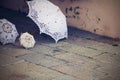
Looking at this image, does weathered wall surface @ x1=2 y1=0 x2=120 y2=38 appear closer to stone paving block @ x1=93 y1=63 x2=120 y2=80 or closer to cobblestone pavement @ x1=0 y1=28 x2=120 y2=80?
cobblestone pavement @ x1=0 y1=28 x2=120 y2=80

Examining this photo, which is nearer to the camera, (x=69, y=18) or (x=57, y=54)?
(x=57, y=54)

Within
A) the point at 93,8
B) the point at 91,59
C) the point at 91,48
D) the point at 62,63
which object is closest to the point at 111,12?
the point at 93,8

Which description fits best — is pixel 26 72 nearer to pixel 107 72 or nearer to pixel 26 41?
pixel 26 41

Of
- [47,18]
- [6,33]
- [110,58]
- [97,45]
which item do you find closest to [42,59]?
[6,33]

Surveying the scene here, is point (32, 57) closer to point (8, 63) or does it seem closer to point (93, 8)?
point (8, 63)

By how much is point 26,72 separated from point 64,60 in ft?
3.31

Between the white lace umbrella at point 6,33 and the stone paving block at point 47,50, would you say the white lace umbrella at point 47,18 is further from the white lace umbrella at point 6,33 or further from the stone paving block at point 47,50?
the white lace umbrella at point 6,33

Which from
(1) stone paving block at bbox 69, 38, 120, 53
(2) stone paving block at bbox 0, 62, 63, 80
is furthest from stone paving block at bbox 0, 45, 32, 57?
(1) stone paving block at bbox 69, 38, 120, 53

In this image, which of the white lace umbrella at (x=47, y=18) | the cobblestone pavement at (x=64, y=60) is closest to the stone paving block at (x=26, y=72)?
the cobblestone pavement at (x=64, y=60)

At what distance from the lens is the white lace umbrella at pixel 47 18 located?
655cm

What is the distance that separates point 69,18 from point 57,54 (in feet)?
8.02

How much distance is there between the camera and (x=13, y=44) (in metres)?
6.57

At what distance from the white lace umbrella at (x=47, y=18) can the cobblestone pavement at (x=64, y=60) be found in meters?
0.32

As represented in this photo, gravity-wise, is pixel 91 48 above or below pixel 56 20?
below
